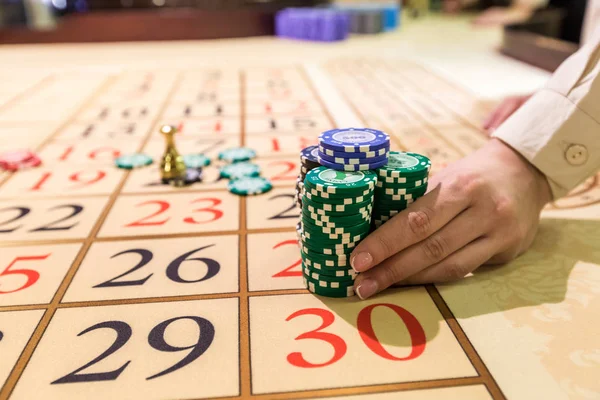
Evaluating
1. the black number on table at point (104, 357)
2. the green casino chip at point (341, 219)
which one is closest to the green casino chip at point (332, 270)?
the green casino chip at point (341, 219)

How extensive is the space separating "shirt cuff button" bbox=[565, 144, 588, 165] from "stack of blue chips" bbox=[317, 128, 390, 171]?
0.44m

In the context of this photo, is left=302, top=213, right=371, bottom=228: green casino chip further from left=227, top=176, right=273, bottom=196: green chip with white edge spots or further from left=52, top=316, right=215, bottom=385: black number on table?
left=227, top=176, right=273, bottom=196: green chip with white edge spots

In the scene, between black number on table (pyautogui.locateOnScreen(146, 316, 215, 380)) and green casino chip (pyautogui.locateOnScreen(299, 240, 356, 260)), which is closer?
black number on table (pyautogui.locateOnScreen(146, 316, 215, 380))

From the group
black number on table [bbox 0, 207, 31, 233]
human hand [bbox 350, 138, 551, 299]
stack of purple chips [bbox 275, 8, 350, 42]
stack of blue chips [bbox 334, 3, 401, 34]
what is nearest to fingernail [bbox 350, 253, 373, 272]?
human hand [bbox 350, 138, 551, 299]

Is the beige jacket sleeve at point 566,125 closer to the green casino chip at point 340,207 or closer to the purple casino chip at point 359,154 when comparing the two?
the purple casino chip at point 359,154

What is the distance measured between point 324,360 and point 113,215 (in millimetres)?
922

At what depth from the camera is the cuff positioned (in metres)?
1.24

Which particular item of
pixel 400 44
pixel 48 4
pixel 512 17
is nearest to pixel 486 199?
pixel 400 44

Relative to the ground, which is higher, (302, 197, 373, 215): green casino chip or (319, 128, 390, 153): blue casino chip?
(319, 128, 390, 153): blue casino chip

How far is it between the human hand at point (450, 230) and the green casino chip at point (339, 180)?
0.34 feet

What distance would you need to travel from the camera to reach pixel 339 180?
111 cm

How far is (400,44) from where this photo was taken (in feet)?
18.2

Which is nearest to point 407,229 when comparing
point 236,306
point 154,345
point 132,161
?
point 236,306

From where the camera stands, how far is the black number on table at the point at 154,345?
0.97m
